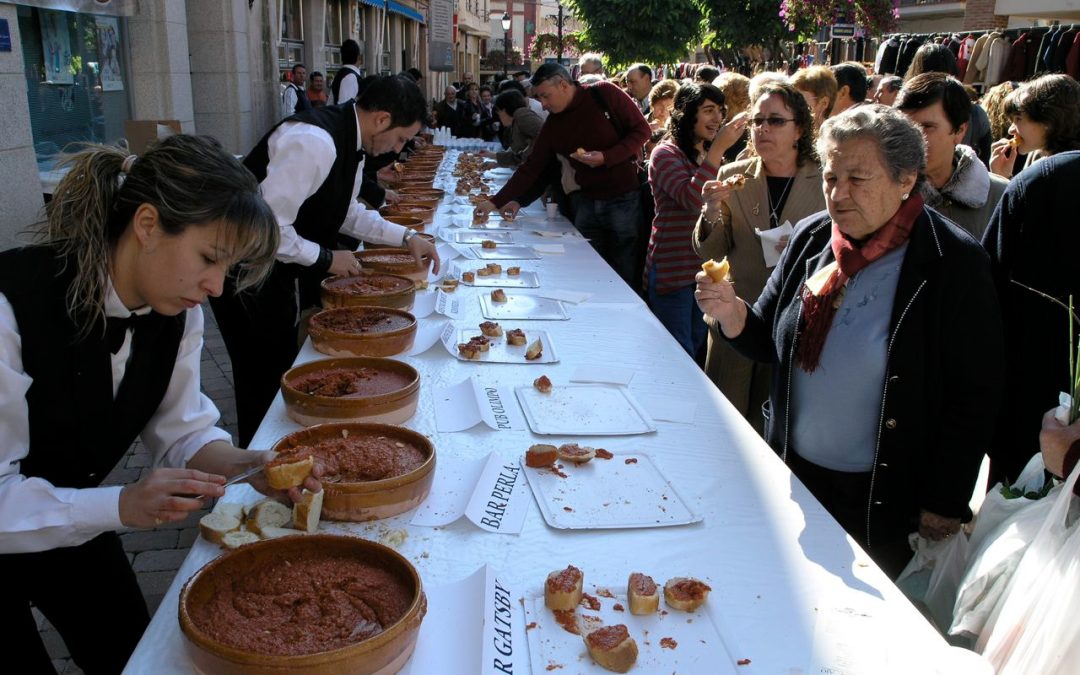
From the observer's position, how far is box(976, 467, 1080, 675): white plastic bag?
4.13ft

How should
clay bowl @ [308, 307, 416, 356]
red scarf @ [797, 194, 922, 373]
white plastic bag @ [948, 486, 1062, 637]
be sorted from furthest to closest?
1. clay bowl @ [308, 307, 416, 356]
2. red scarf @ [797, 194, 922, 373]
3. white plastic bag @ [948, 486, 1062, 637]

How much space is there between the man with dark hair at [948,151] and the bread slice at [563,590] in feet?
6.21

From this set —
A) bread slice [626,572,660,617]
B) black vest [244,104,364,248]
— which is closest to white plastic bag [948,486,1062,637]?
bread slice [626,572,660,617]

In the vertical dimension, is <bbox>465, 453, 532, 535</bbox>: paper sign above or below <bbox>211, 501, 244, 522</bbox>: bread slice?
below

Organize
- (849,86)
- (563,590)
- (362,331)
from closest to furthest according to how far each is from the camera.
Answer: (563,590) < (362,331) < (849,86)

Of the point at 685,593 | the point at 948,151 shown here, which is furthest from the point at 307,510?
the point at 948,151

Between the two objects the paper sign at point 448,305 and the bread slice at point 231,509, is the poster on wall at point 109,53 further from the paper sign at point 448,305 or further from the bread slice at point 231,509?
the bread slice at point 231,509

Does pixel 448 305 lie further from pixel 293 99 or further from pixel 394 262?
pixel 293 99

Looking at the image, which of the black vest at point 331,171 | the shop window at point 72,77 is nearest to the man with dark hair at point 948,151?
the black vest at point 331,171

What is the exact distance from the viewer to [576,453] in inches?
71.6

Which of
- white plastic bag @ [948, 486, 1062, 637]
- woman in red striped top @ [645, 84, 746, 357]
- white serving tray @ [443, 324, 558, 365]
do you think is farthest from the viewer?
woman in red striped top @ [645, 84, 746, 357]

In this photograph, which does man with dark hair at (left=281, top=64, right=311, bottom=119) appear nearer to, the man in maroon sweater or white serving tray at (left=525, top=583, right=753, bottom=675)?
the man in maroon sweater

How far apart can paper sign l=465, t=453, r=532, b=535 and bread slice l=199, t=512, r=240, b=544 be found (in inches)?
16.7

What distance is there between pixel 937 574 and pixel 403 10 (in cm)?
1824
